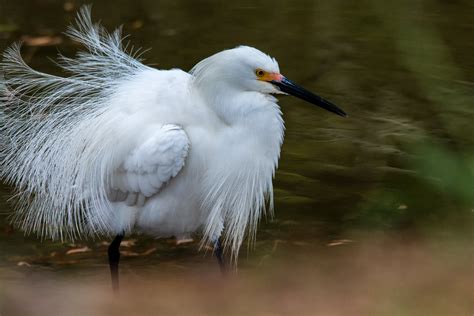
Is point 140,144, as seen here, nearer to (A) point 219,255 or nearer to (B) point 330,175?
(A) point 219,255

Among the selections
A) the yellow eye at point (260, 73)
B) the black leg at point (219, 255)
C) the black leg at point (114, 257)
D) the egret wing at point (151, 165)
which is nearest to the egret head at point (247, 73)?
the yellow eye at point (260, 73)

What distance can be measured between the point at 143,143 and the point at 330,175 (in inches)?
66.8

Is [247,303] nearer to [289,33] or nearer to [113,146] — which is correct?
[113,146]

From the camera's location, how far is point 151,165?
154 inches

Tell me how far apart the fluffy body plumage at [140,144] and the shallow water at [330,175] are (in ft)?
0.96

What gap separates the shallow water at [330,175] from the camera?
2.64m

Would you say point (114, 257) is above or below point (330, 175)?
below

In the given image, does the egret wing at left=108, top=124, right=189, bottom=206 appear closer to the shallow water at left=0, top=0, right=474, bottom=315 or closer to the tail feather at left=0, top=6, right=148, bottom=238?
the tail feather at left=0, top=6, right=148, bottom=238

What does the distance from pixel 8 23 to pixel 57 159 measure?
4.04 metres

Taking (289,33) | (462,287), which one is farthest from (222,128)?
(289,33)

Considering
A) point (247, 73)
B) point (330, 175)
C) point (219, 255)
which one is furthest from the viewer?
point (330, 175)

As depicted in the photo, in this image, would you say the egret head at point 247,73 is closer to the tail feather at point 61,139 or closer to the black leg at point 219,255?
the tail feather at point 61,139

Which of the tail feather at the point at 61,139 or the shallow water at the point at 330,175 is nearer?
the shallow water at the point at 330,175

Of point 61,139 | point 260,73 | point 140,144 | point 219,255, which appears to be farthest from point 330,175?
point 61,139
